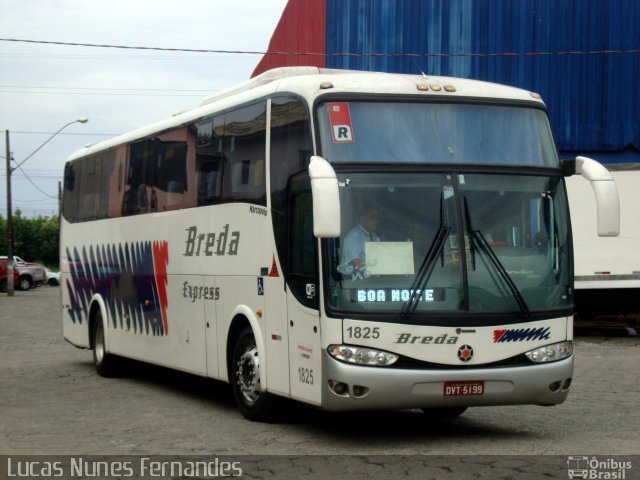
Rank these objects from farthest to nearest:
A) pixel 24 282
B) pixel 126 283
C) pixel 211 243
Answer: pixel 24 282 → pixel 126 283 → pixel 211 243

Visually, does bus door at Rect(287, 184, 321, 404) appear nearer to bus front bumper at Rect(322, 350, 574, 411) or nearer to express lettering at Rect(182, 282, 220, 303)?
bus front bumper at Rect(322, 350, 574, 411)

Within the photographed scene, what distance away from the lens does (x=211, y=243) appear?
12164 millimetres

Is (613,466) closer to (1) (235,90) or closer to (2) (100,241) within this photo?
(1) (235,90)

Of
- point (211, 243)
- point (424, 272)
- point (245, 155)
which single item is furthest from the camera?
point (211, 243)

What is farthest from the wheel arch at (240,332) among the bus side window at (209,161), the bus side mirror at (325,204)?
the bus side mirror at (325,204)

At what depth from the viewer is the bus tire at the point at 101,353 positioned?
16250 millimetres

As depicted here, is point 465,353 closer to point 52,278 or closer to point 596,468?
point 596,468

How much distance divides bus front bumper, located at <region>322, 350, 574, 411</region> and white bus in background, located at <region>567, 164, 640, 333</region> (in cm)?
1387

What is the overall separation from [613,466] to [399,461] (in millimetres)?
1556

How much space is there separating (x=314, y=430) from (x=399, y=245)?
83.5 inches

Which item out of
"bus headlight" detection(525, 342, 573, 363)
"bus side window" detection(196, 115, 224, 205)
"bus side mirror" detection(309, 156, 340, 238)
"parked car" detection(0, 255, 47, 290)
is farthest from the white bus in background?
"parked car" detection(0, 255, 47, 290)

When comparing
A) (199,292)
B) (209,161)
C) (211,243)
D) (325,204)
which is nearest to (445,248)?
(325,204)

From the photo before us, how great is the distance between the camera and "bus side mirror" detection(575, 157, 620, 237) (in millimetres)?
9289

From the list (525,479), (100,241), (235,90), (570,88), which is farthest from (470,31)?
(525,479)
